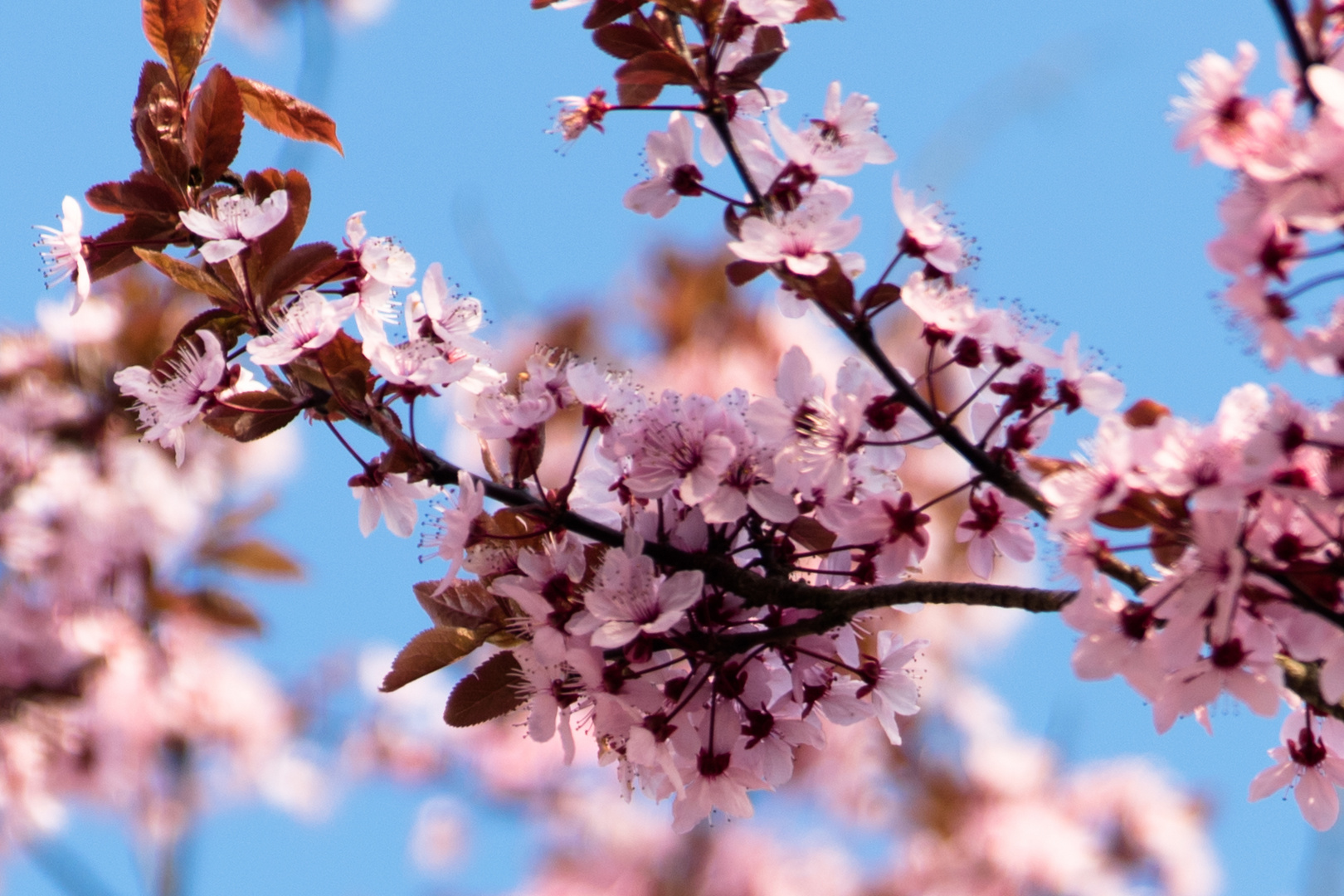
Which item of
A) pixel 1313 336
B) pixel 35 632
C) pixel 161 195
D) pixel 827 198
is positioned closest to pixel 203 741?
pixel 35 632

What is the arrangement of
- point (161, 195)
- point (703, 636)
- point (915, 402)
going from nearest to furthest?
point (915, 402) < point (703, 636) < point (161, 195)

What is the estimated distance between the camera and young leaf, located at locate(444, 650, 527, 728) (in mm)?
1238

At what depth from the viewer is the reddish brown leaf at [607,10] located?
48.3 inches

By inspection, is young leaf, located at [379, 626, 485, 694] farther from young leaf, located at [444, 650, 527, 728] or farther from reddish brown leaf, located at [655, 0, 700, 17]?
reddish brown leaf, located at [655, 0, 700, 17]

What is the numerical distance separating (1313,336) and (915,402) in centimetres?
30

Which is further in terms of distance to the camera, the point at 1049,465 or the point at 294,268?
the point at 294,268

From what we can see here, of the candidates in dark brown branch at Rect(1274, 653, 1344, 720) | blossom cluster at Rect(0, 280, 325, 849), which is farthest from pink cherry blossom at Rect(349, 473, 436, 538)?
blossom cluster at Rect(0, 280, 325, 849)

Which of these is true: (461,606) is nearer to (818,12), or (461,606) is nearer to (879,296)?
(879,296)

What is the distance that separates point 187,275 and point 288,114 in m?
0.28

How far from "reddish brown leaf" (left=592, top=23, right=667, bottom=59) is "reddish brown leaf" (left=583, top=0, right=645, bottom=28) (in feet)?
0.03

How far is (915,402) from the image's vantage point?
1.03 meters

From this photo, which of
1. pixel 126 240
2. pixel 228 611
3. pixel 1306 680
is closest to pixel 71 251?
pixel 126 240

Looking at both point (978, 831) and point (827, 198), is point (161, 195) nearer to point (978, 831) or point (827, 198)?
point (827, 198)

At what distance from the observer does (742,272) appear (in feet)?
3.86
